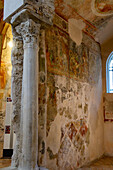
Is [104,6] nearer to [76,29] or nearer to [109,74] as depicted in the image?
[76,29]

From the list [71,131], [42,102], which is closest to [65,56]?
[42,102]

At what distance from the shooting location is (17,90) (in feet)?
10.8

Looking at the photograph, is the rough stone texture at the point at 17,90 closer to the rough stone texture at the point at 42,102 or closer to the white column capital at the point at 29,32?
the white column capital at the point at 29,32

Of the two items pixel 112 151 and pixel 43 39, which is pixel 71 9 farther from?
pixel 112 151

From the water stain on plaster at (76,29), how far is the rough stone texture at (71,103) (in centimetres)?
17

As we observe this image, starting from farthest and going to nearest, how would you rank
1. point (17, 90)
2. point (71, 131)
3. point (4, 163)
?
point (4, 163)
point (71, 131)
point (17, 90)

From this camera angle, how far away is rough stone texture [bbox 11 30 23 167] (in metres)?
3.16

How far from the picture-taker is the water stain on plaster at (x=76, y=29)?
4906 millimetres

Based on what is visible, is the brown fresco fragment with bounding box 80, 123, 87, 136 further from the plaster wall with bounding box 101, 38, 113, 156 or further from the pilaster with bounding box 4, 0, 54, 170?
the pilaster with bounding box 4, 0, 54, 170

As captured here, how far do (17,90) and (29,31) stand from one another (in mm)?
1101

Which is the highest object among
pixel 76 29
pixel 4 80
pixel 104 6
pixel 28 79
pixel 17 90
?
pixel 104 6

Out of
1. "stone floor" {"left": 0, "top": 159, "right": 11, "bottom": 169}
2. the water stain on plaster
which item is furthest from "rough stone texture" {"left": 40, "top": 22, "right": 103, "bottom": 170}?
"stone floor" {"left": 0, "top": 159, "right": 11, "bottom": 169}

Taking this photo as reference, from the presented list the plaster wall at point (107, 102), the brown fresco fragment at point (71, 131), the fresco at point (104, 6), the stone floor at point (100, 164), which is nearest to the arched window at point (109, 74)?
the plaster wall at point (107, 102)

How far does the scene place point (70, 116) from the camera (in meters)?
4.49
